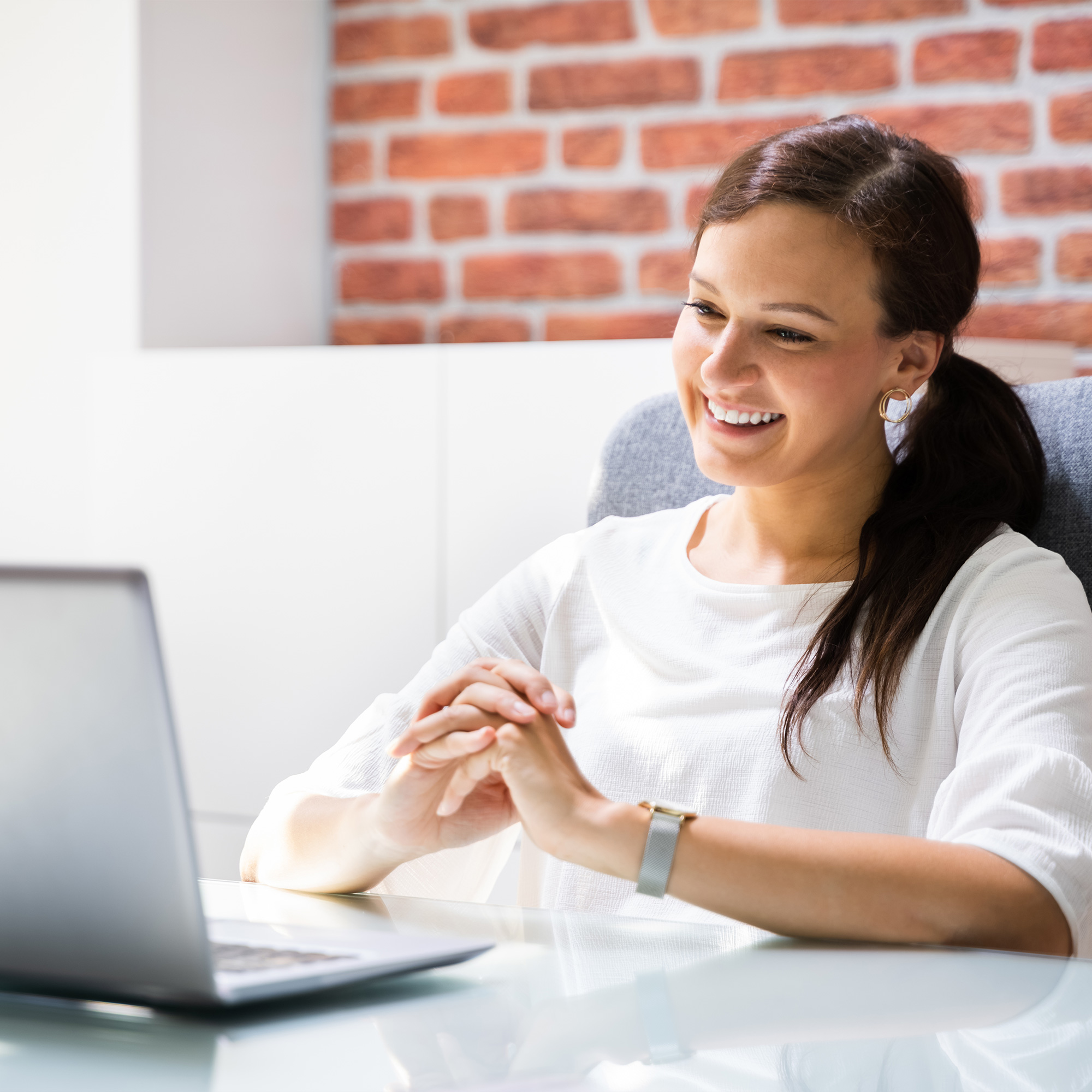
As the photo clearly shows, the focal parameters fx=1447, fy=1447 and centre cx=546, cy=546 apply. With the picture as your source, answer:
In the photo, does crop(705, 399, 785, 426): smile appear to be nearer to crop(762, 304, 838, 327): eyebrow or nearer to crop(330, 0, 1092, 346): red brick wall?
crop(762, 304, 838, 327): eyebrow

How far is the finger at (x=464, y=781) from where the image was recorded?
41.1 inches

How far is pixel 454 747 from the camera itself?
3.39 feet

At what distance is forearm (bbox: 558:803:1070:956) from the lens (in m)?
0.92

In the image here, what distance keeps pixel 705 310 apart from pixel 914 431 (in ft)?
0.80

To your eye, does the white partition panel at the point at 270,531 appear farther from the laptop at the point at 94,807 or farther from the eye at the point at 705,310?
the laptop at the point at 94,807

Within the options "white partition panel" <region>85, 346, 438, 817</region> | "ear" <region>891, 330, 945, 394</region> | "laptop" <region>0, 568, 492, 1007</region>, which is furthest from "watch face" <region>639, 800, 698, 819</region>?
"white partition panel" <region>85, 346, 438, 817</region>

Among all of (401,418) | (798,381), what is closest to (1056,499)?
(798,381)

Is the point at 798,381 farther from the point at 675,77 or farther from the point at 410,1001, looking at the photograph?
the point at 675,77

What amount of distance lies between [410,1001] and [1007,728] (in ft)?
1.75

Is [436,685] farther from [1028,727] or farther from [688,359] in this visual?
[1028,727]

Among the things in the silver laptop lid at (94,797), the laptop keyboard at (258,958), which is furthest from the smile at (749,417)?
the silver laptop lid at (94,797)

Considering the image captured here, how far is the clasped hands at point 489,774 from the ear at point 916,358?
529 mm

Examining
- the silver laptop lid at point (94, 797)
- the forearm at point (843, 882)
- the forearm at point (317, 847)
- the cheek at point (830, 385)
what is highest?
the cheek at point (830, 385)

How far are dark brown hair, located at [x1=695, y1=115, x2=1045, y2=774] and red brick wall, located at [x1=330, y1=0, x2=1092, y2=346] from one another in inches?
33.2
